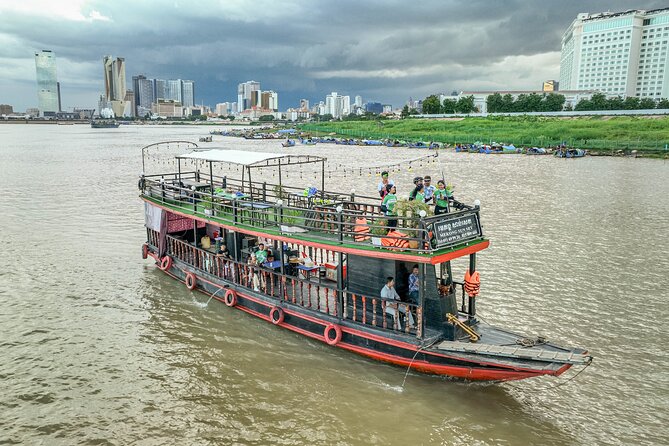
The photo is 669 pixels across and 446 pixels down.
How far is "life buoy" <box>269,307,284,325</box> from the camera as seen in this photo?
1327 cm

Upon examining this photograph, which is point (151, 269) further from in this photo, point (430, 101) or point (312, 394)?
point (430, 101)

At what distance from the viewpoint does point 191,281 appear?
652 inches

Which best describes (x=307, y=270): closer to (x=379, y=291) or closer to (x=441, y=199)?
(x=379, y=291)

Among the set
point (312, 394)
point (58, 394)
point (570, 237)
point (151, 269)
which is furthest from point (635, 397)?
point (151, 269)

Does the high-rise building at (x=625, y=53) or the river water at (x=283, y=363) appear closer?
the river water at (x=283, y=363)

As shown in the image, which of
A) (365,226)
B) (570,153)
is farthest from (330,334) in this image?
(570,153)

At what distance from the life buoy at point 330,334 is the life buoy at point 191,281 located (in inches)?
241

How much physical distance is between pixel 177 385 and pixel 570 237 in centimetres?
1973

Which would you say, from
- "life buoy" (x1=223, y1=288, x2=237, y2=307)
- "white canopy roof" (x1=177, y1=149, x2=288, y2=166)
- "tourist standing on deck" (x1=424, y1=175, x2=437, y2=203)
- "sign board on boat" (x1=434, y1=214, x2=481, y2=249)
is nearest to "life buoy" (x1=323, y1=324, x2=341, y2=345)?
"sign board on boat" (x1=434, y1=214, x2=481, y2=249)

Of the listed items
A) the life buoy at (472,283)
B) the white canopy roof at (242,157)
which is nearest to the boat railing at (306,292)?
the life buoy at (472,283)

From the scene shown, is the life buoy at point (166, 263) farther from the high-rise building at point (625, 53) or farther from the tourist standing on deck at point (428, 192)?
the high-rise building at point (625, 53)

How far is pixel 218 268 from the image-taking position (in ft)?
51.0

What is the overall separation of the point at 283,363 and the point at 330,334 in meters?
1.40

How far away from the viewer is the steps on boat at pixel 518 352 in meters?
9.07
